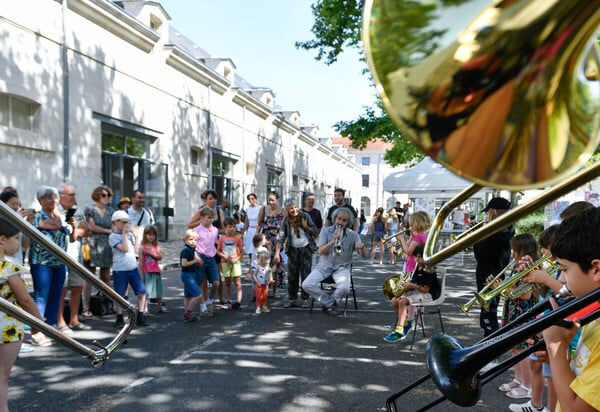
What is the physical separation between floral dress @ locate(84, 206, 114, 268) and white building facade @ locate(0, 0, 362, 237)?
168 inches

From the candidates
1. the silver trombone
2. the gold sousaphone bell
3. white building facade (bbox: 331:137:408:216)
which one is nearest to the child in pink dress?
the silver trombone

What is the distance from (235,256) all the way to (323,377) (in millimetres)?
2990

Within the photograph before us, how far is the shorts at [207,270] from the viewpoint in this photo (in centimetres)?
587

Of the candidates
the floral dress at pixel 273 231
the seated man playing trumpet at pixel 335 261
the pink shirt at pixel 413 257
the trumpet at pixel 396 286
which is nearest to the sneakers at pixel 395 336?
the trumpet at pixel 396 286

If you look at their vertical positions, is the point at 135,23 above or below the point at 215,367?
above

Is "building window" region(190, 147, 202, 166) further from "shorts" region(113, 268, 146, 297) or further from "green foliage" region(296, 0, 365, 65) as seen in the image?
"shorts" region(113, 268, 146, 297)

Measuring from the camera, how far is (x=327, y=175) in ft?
125

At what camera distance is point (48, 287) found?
464cm

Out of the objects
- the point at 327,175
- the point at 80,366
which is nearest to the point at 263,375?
the point at 80,366

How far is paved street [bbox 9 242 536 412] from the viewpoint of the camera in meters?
3.26

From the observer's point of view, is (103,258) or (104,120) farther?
(104,120)

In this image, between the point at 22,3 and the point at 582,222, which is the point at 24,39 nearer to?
the point at 22,3

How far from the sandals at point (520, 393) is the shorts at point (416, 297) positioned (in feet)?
4.55

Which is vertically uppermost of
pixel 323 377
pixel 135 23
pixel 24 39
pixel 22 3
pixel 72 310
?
pixel 135 23
